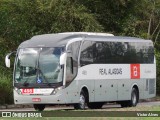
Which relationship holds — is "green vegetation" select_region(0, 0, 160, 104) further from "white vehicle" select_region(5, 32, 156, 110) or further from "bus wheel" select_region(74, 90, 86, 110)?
"bus wheel" select_region(74, 90, 86, 110)

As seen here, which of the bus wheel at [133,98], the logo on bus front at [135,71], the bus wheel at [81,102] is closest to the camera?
Answer: the bus wheel at [81,102]

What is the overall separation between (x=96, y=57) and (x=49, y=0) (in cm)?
1254

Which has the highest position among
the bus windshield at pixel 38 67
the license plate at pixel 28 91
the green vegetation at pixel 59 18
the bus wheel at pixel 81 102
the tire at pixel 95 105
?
the green vegetation at pixel 59 18

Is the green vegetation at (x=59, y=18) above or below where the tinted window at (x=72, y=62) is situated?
above

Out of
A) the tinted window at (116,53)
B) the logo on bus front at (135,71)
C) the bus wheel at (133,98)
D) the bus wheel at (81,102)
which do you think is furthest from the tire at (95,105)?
the bus wheel at (81,102)

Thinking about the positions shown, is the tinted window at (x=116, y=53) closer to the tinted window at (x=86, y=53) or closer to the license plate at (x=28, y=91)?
the tinted window at (x=86, y=53)

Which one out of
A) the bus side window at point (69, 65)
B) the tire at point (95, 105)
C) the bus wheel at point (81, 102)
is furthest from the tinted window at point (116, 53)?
the tire at point (95, 105)

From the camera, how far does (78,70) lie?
92.5 ft

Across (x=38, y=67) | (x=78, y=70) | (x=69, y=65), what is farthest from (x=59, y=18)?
(x=38, y=67)

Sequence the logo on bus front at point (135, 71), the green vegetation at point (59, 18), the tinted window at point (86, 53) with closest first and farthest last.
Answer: the tinted window at point (86, 53), the logo on bus front at point (135, 71), the green vegetation at point (59, 18)

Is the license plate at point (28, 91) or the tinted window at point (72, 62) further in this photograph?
the tinted window at point (72, 62)

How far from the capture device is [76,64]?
92.0 ft

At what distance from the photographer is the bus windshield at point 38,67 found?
27.0 meters

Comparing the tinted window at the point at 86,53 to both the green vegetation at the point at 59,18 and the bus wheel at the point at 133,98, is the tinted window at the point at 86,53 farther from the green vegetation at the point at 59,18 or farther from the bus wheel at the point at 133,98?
the green vegetation at the point at 59,18
